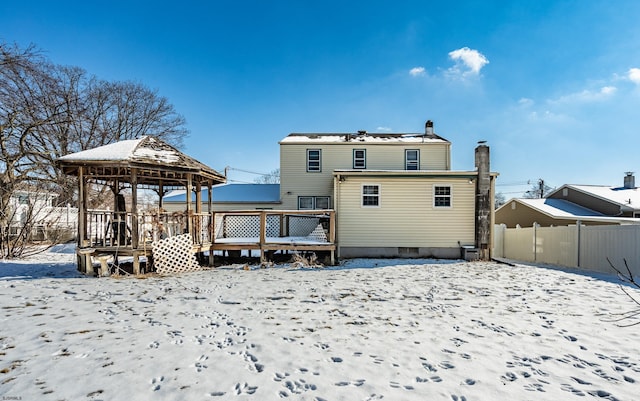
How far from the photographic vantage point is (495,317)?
5008 mm

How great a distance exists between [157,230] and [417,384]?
885 centimetres

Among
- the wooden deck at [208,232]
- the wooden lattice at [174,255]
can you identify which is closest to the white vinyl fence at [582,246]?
the wooden deck at [208,232]

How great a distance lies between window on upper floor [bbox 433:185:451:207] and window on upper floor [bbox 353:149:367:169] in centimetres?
643

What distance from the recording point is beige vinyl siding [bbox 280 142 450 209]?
1778 centimetres

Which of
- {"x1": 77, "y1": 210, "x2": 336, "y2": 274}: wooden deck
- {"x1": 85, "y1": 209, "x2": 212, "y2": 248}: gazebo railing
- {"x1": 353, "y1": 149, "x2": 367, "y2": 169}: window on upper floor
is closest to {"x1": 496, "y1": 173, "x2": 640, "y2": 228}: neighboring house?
{"x1": 353, "y1": 149, "x2": 367, "y2": 169}: window on upper floor

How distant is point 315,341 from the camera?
402cm

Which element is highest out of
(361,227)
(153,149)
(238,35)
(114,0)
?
(238,35)

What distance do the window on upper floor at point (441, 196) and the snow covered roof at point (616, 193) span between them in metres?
13.6

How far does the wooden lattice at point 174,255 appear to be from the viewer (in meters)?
8.84

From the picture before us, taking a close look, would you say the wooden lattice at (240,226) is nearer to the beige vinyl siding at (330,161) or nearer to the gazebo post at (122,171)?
the gazebo post at (122,171)

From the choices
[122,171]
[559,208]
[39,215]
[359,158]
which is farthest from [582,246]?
[39,215]

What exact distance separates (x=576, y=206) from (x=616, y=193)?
2387 mm

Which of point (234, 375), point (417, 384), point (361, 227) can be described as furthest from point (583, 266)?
point (234, 375)

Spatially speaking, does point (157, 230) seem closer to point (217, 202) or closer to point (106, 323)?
point (106, 323)
